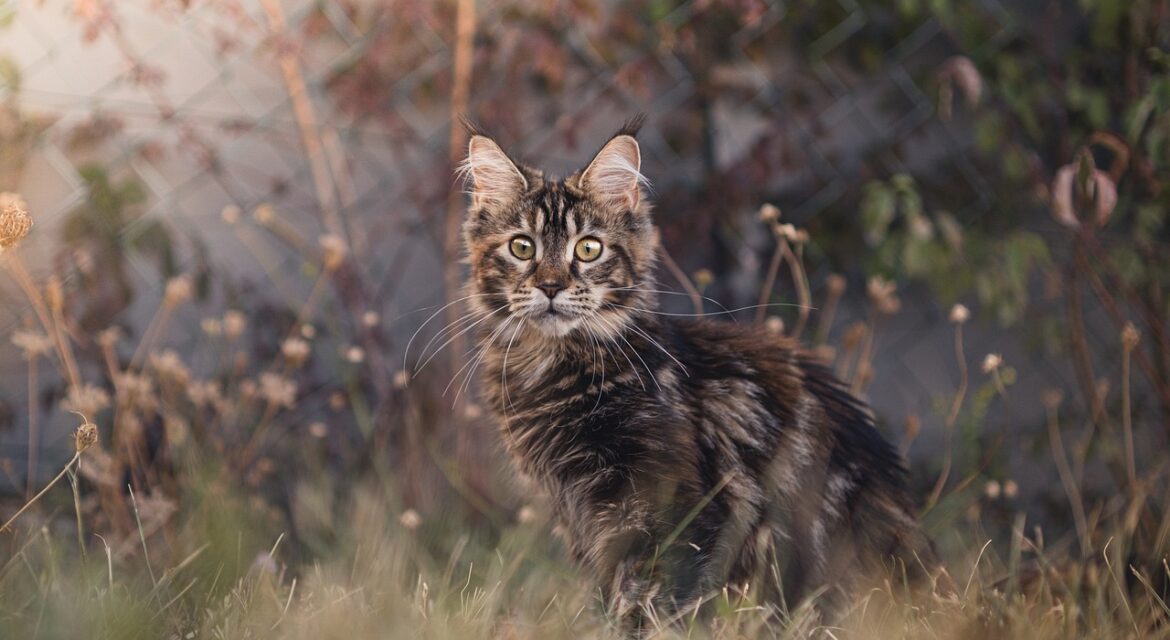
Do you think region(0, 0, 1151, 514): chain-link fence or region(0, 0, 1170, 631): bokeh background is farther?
region(0, 0, 1151, 514): chain-link fence

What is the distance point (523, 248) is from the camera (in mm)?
2271

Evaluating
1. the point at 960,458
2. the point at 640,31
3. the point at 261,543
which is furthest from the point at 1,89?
the point at 960,458

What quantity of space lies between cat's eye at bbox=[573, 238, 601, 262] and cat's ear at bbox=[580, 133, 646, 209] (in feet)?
0.41

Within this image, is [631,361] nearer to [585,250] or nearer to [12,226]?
[585,250]

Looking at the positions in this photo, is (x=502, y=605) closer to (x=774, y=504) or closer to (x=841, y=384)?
(x=774, y=504)

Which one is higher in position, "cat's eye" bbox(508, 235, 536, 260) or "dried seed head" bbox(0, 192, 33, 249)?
"dried seed head" bbox(0, 192, 33, 249)

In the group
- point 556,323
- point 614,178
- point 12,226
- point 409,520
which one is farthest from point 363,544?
point 12,226

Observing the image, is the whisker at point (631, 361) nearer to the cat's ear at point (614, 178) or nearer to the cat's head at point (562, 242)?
the cat's head at point (562, 242)

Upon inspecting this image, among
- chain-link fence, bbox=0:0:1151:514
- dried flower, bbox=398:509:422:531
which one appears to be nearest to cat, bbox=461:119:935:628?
dried flower, bbox=398:509:422:531

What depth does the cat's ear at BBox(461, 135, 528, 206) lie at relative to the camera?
2.31 m

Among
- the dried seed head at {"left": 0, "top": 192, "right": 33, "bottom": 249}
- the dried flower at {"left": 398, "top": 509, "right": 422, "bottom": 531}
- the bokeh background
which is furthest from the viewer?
the bokeh background

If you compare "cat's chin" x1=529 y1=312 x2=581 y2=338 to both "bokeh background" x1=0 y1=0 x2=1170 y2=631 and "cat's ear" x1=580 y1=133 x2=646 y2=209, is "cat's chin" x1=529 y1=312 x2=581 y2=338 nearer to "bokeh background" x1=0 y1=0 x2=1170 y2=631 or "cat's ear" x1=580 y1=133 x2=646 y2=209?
"cat's ear" x1=580 y1=133 x2=646 y2=209

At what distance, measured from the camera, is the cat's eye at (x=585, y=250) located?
2248 millimetres

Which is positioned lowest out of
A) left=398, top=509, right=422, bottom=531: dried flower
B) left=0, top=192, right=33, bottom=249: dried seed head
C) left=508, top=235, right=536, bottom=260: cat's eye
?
left=398, top=509, right=422, bottom=531: dried flower
